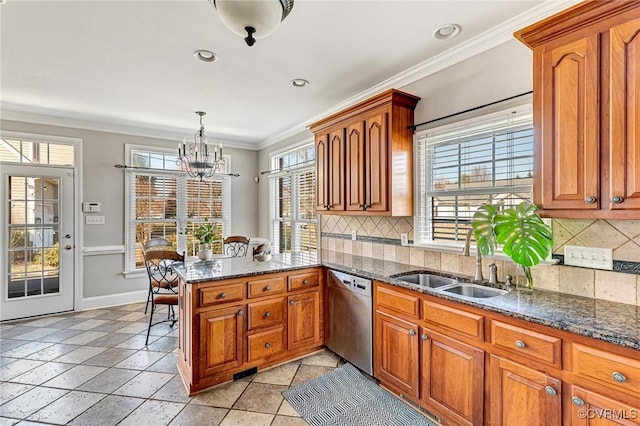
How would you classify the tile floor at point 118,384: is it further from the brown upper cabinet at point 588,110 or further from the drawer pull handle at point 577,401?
the brown upper cabinet at point 588,110

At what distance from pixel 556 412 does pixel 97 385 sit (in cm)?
314

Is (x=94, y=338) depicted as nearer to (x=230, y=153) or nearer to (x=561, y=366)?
(x=230, y=153)

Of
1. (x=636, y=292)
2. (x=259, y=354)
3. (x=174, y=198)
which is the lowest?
(x=259, y=354)

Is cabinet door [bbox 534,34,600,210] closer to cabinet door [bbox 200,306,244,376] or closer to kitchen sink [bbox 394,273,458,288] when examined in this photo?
kitchen sink [bbox 394,273,458,288]

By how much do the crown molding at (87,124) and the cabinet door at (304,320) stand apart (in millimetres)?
3560

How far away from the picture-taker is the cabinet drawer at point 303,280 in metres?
2.86

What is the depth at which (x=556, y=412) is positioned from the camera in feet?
4.72

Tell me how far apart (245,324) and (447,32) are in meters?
2.77

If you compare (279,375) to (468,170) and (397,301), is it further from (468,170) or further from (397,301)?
(468,170)

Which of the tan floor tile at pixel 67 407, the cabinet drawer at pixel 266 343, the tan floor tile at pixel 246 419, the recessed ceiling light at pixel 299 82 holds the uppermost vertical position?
the recessed ceiling light at pixel 299 82

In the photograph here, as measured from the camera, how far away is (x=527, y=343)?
1541 mm

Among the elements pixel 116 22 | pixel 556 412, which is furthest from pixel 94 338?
pixel 556 412

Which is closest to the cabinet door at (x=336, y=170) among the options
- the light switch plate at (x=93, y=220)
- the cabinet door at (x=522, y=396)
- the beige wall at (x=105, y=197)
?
the cabinet door at (x=522, y=396)

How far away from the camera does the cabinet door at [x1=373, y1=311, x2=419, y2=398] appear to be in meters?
2.14
